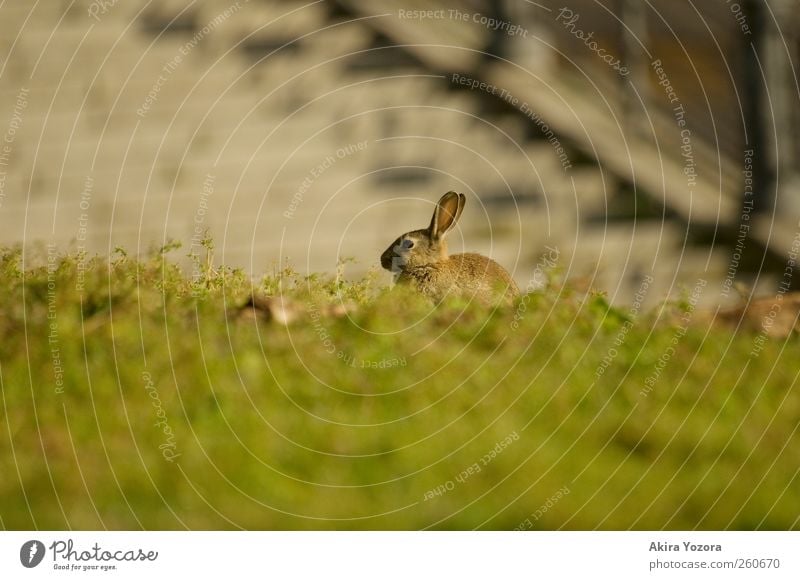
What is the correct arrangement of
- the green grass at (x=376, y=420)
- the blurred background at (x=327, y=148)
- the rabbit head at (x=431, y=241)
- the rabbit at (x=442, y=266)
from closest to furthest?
the green grass at (x=376, y=420)
the rabbit at (x=442, y=266)
the rabbit head at (x=431, y=241)
the blurred background at (x=327, y=148)

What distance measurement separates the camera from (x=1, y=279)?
308cm

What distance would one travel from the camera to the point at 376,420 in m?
2.29

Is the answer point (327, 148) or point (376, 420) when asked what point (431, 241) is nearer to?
point (327, 148)

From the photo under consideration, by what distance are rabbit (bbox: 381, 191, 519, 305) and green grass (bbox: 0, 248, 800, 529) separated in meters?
0.36

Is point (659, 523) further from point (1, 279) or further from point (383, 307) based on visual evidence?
point (1, 279)

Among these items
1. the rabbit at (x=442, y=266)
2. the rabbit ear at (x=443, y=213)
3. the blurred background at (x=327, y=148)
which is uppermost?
the blurred background at (x=327, y=148)

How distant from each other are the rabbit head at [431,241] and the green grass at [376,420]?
1.74 ft

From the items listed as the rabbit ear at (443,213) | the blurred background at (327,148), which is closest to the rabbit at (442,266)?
the rabbit ear at (443,213)

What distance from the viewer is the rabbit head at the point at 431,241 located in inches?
136

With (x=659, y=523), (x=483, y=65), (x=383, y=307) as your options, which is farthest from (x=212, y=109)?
(x=659, y=523)

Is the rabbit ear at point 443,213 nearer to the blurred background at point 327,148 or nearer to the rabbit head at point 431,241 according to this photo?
the rabbit head at point 431,241

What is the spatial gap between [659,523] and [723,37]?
219 inches

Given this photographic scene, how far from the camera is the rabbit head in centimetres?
347

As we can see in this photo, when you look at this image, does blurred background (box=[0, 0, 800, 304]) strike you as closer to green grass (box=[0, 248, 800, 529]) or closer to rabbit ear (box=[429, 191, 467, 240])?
rabbit ear (box=[429, 191, 467, 240])
